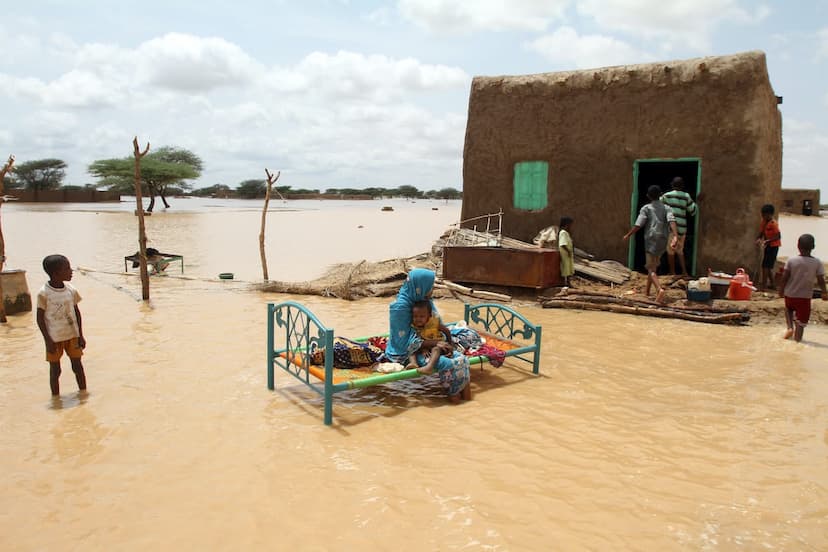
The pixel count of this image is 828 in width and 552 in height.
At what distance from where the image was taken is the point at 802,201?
34281 mm

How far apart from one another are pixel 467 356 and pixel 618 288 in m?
5.62

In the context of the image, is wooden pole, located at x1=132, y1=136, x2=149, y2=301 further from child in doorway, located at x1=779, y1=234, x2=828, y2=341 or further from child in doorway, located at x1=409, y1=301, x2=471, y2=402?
child in doorway, located at x1=779, y1=234, x2=828, y2=341

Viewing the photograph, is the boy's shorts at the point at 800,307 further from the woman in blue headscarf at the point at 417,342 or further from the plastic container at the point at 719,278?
the woman in blue headscarf at the point at 417,342

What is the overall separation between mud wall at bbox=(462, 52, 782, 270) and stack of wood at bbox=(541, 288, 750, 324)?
1.79 m

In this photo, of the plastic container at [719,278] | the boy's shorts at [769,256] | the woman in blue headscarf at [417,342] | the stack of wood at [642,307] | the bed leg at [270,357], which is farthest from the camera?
the boy's shorts at [769,256]

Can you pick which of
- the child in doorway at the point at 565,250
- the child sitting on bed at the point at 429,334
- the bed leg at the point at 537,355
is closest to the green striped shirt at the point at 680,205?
the child in doorway at the point at 565,250

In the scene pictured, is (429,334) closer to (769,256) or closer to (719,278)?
(719,278)

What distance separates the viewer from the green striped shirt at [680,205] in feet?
32.4

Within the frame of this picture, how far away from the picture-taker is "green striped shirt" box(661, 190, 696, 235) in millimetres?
9875

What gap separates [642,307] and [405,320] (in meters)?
5.20

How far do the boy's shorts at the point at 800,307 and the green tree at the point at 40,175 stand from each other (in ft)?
224

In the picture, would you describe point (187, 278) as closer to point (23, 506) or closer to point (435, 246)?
point (435, 246)

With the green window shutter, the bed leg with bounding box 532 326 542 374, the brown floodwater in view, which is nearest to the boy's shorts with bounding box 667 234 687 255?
the brown floodwater

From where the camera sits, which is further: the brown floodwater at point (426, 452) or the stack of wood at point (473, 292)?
the stack of wood at point (473, 292)
